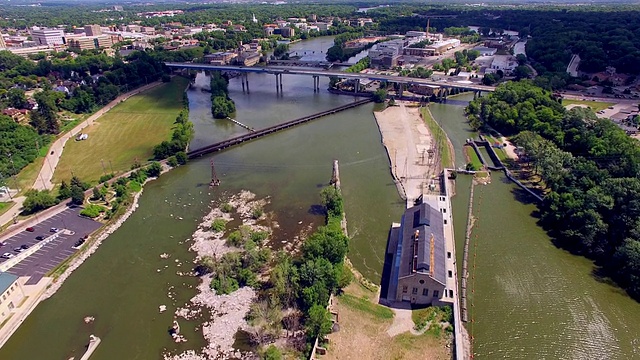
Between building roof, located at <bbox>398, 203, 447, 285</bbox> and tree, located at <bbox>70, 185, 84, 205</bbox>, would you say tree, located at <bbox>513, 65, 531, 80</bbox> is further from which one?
tree, located at <bbox>70, 185, 84, 205</bbox>

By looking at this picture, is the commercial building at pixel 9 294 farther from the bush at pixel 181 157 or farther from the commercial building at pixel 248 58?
the commercial building at pixel 248 58

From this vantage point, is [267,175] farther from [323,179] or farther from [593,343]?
[593,343]

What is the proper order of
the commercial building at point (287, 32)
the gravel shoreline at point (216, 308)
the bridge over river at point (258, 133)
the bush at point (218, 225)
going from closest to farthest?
the gravel shoreline at point (216, 308) < the bush at point (218, 225) < the bridge over river at point (258, 133) < the commercial building at point (287, 32)

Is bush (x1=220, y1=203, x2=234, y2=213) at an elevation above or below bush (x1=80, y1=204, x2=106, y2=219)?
below

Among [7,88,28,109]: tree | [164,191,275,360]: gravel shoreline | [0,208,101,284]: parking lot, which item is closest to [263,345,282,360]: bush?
[164,191,275,360]: gravel shoreline

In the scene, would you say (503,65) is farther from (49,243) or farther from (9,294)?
(9,294)

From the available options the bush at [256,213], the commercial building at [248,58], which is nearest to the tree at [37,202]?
the bush at [256,213]

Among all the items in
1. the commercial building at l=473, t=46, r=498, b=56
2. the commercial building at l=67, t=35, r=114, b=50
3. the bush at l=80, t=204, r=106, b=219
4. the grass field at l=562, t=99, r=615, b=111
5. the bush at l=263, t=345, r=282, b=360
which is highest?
the commercial building at l=67, t=35, r=114, b=50
